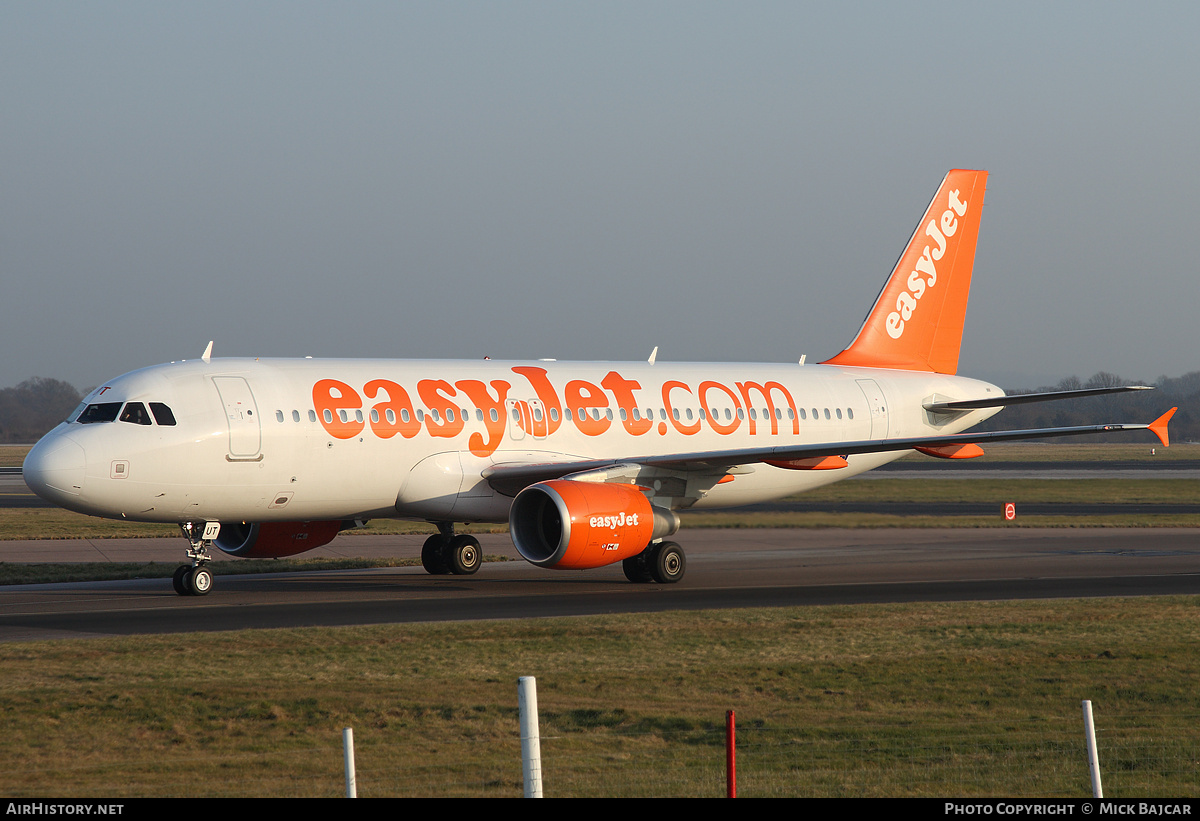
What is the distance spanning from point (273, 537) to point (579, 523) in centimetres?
720

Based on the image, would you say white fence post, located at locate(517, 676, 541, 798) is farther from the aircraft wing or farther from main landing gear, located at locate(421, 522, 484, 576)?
main landing gear, located at locate(421, 522, 484, 576)

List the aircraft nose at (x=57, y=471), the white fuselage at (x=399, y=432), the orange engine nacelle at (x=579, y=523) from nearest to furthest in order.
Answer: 1. the aircraft nose at (x=57, y=471)
2. the white fuselage at (x=399, y=432)
3. the orange engine nacelle at (x=579, y=523)

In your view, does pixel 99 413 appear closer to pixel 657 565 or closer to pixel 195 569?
pixel 195 569

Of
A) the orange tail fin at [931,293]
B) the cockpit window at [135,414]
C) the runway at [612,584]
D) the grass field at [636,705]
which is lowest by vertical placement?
the grass field at [636,705]

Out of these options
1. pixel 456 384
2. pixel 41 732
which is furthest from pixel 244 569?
pixel 41 732

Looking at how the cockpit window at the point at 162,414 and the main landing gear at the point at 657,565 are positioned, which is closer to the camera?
the cockpit window at the point at 162,414

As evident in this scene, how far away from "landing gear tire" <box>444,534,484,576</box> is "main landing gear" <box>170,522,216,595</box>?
17.8 feet

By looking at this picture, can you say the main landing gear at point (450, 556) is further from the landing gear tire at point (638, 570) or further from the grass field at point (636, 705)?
the grass field at point (636, 705)

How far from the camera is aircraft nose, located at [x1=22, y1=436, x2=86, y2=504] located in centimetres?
2144

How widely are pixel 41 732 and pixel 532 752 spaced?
7069 mm

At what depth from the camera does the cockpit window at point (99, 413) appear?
2241cm

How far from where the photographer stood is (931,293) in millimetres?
34625

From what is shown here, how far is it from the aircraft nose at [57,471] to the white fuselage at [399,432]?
24mm

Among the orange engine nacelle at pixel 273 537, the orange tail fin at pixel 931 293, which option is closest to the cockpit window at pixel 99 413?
the orange engine nacelle at pixel 273 537
